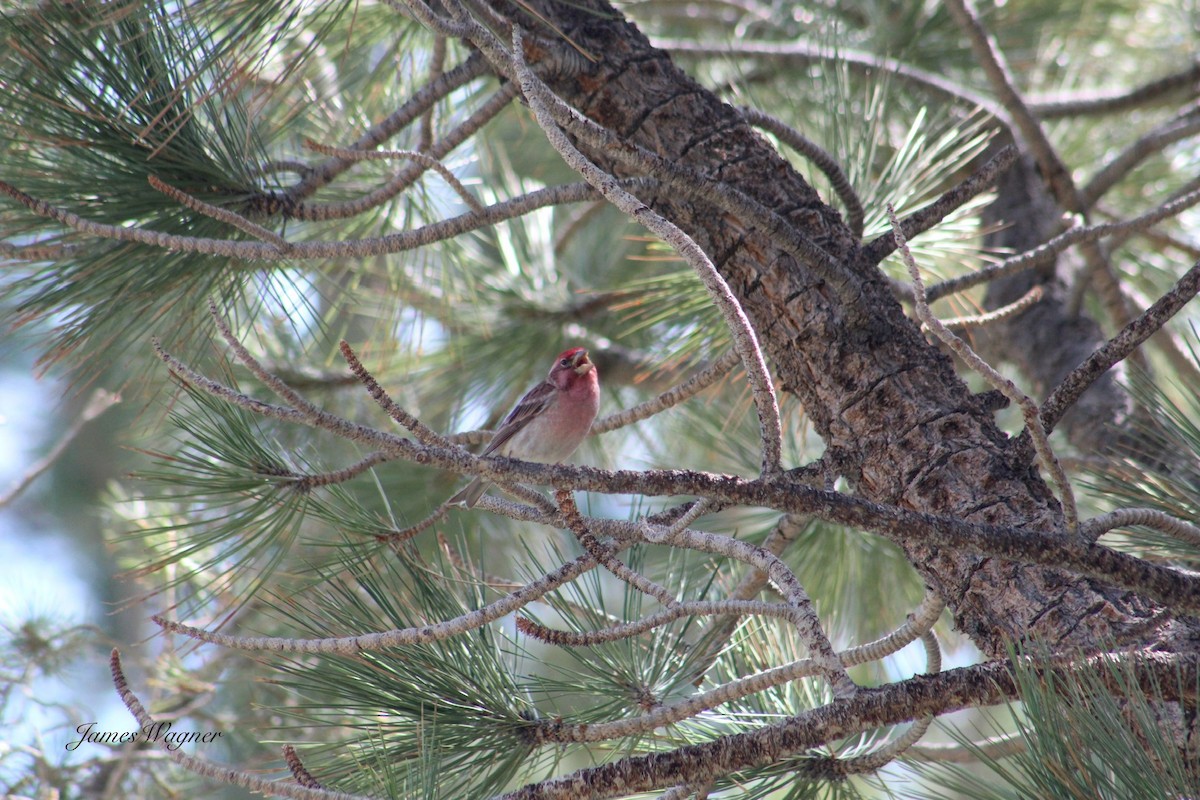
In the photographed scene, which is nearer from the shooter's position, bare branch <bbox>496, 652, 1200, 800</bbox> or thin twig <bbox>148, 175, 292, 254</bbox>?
bare branch <bbox>496, 652, 1200, 800</bbox>

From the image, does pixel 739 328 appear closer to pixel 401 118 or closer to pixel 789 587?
pixel 789 587

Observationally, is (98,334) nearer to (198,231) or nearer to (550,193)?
(198,231)

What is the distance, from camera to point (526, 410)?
383 centimetres

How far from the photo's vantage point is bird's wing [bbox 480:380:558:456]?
12.4 ft

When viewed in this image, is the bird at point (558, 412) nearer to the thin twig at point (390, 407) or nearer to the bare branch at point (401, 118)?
the bare branch at point (401, 118)

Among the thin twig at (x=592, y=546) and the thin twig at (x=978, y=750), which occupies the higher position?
the thin twig at (x=592, y=546)

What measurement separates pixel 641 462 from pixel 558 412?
0.45 metres

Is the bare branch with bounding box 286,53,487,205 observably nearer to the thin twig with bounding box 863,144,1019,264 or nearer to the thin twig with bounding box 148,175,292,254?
the thin twig with bounding box 148,175,292,254

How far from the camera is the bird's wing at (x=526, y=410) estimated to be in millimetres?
3793

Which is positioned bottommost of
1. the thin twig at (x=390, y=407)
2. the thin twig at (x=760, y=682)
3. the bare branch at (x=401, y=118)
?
the thin twig at (x=760, y=682)

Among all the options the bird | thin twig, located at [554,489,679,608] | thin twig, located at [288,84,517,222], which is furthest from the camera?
the bird

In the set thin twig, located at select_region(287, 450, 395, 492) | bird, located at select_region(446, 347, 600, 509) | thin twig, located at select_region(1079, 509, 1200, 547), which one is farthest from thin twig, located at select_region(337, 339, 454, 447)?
bird, located at select_region(446, 347, 600, 509)

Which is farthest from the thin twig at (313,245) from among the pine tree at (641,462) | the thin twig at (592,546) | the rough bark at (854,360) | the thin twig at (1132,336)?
the thin twig at (1132,336)

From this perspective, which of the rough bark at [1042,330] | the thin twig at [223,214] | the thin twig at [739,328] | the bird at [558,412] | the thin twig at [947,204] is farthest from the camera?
the bird at [558,412]
